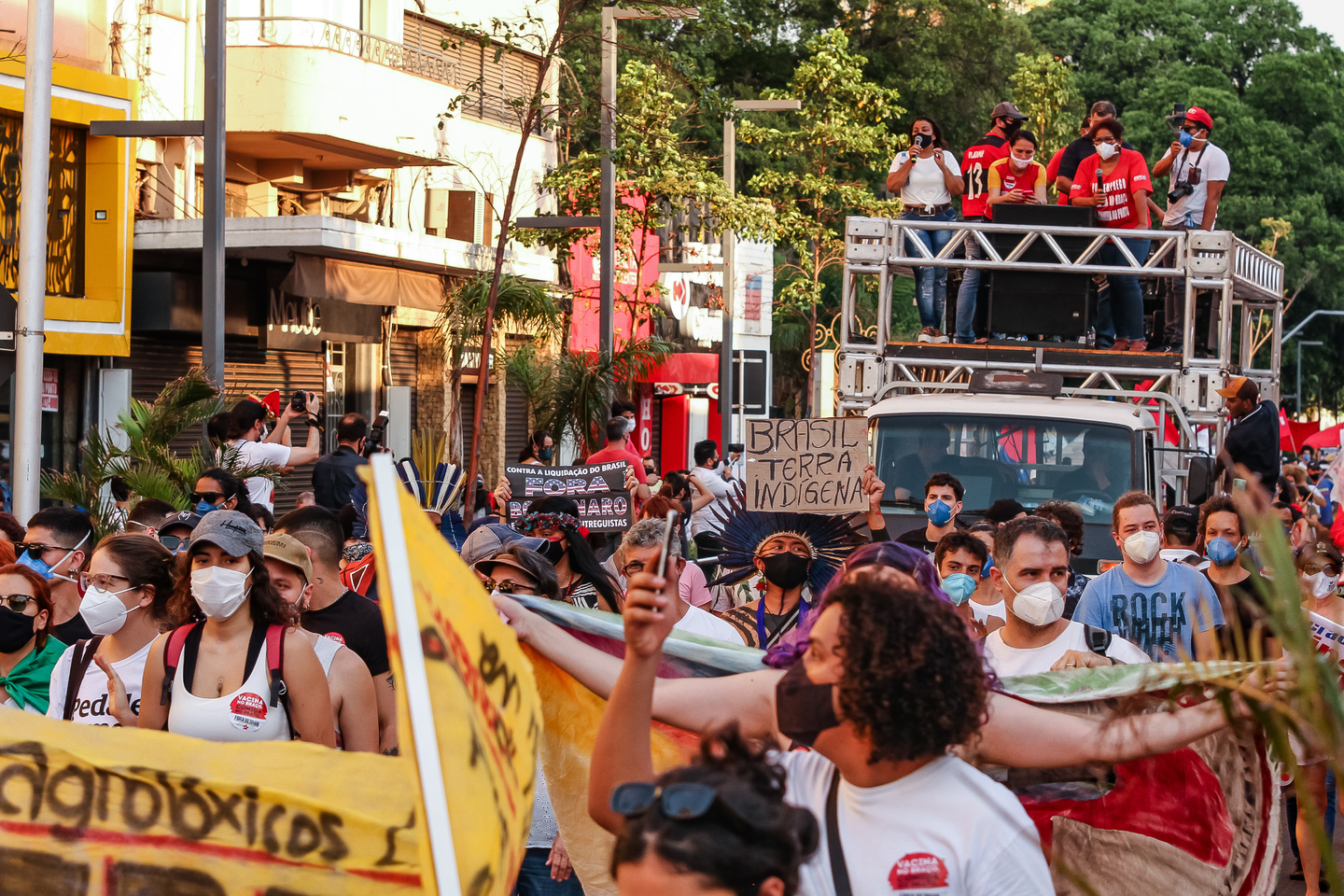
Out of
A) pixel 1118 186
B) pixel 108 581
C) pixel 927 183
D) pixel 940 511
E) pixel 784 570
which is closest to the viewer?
pixel 108 581

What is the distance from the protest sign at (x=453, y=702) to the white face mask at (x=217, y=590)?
2225mm

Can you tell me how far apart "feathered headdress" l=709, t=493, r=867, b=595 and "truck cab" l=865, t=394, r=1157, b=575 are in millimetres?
3957

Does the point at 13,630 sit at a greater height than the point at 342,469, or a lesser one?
lesser

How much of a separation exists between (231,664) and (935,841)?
2652 millimetres

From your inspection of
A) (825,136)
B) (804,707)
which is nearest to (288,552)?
(804,707)

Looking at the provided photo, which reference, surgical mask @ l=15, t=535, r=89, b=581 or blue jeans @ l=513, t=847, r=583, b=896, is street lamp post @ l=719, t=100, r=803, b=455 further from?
blue jeans @ l=513, t=847, r=583, b=896

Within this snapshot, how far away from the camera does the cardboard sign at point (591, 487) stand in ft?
39.1

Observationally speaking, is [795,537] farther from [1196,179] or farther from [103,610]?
[1196,179]

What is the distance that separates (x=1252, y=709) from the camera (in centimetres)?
222

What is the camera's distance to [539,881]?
5242 millimetres

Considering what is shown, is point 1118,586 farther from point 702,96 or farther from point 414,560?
point 702,96

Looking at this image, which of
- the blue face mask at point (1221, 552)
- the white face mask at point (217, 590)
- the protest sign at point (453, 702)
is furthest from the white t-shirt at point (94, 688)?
the blue face mask at point (1221, 552)

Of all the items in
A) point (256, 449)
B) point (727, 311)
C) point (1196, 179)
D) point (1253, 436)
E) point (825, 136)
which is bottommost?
point (256, 449)

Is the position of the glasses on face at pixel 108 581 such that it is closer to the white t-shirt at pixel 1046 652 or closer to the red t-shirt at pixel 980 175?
the white t-shirt at pixel 1046 652
